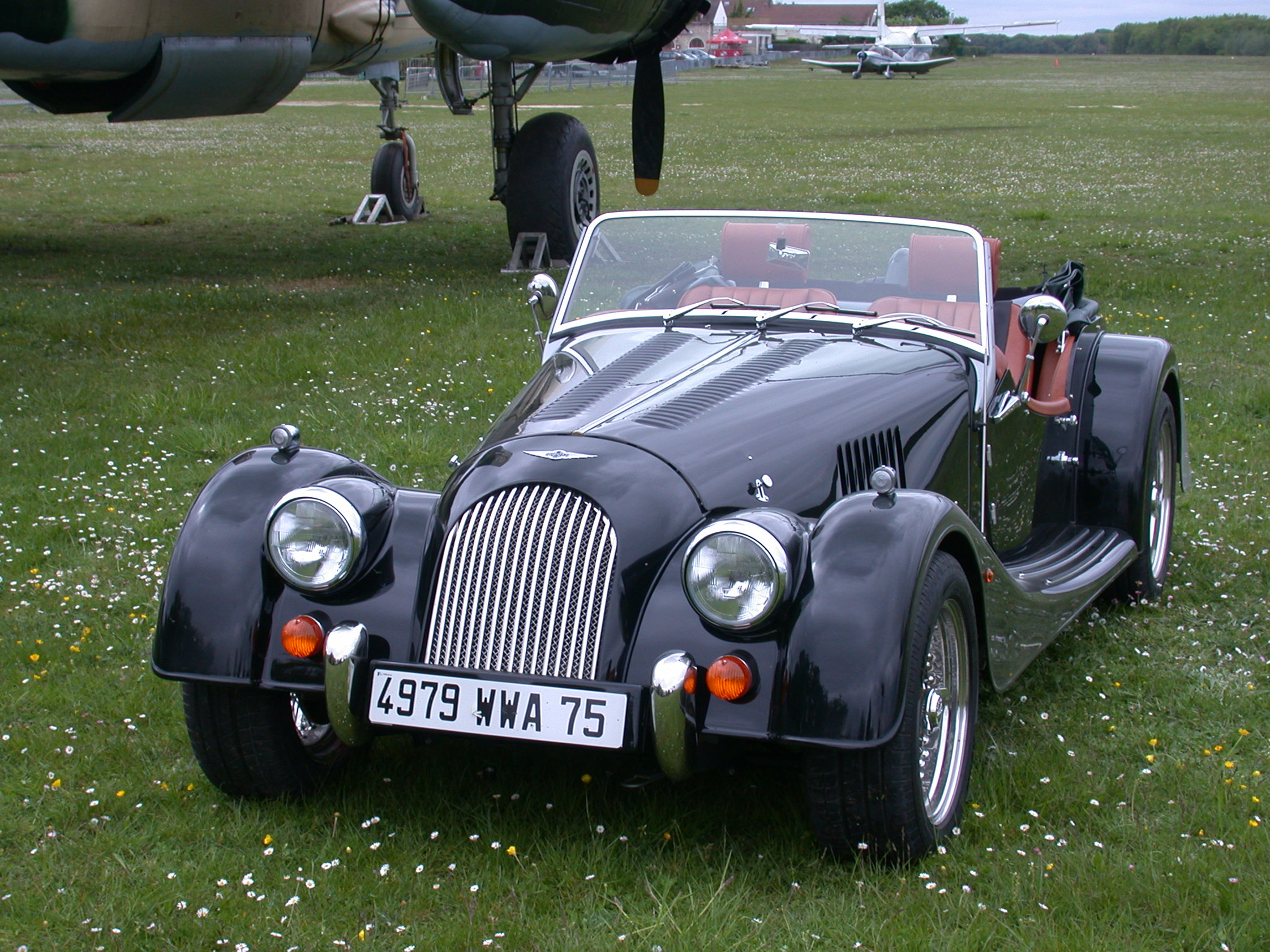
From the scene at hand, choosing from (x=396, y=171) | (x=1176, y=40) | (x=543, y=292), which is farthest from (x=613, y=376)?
(x=1176, y=40)

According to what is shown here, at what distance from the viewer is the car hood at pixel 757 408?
338 cm

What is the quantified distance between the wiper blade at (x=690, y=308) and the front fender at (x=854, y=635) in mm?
1427

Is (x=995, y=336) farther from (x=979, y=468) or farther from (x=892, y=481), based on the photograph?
(x=892, y=481)

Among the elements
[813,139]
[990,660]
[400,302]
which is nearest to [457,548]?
[990,660]

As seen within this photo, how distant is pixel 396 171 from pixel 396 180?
11 cm

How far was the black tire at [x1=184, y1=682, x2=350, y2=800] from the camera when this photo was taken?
3.30 metres

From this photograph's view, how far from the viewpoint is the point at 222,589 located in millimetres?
3250

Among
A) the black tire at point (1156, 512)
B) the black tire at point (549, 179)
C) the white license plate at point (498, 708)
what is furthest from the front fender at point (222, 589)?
the black tire at point (549, 179)

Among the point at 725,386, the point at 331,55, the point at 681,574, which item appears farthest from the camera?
the point at 331,55

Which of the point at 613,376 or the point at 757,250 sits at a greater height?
the point at 757,250

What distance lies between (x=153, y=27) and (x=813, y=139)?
20.2 m

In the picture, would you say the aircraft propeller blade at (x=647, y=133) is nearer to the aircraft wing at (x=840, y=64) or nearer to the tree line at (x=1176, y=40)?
the aircraft wing at (x=840, y=64)

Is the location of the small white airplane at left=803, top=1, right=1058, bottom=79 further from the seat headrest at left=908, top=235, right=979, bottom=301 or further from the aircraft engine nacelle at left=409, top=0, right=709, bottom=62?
the seat headrest at left=908, top=235, right=979, bottom=301

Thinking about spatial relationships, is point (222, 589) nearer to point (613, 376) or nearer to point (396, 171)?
point (613, 376)
